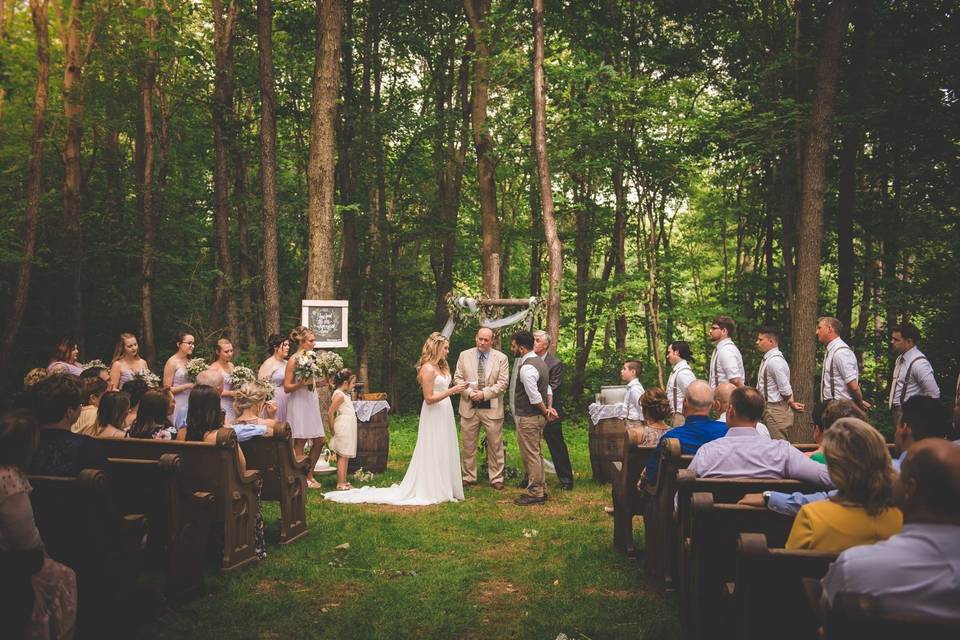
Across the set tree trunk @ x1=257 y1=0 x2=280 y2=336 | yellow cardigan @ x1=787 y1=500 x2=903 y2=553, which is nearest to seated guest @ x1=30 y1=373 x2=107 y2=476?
yellow cardigan @ x1=787 y1=500 x2=903 y2=553

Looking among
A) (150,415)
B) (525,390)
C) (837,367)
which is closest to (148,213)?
(525,390)

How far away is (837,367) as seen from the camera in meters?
8.38

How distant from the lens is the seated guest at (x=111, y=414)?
5668 millimetres

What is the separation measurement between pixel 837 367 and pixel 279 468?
6315 millimetres

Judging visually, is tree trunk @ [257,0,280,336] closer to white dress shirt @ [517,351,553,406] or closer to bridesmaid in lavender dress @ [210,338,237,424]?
bridesmaid in lavender dress @ [210,338,237,424]

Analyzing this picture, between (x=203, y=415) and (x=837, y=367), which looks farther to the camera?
(x=837, y=367)

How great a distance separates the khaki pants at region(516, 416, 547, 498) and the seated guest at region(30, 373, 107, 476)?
5.74 m

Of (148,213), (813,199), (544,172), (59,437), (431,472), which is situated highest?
(544,172)

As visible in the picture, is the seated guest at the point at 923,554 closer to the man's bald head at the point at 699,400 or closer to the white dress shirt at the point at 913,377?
the man's bald head at the point at 699,400

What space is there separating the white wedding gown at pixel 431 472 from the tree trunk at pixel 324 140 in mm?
3089

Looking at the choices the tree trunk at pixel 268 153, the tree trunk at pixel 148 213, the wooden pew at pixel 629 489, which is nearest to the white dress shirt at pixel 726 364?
the wooden pew at pixel 629 489

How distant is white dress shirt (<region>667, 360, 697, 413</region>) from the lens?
877cm

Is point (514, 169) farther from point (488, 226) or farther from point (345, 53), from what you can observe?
point (345, 53)

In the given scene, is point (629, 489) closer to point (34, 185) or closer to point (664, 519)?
point (664, 519)
